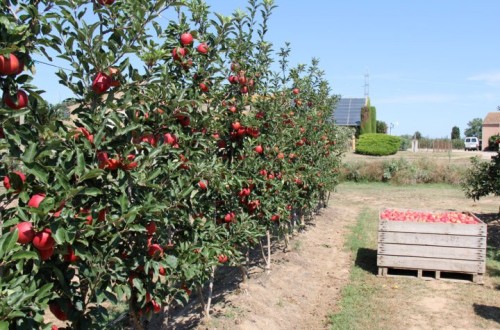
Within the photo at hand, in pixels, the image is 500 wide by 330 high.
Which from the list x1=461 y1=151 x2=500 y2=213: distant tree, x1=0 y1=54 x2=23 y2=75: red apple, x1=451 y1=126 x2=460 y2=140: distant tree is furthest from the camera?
x1=451 y1=126 x2=460 y2=140: distant tree

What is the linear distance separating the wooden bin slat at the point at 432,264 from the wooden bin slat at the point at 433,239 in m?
0.24

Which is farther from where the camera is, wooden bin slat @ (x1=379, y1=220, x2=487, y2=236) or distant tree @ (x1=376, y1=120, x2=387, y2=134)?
distant tree @ (x1=376, y1=120, x2=387, y2=134)

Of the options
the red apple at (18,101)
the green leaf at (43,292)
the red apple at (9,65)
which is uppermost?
the red apple at (9,65)

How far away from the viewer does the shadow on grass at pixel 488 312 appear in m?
5.29

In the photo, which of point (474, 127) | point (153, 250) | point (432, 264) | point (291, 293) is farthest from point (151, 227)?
point (474, 127)

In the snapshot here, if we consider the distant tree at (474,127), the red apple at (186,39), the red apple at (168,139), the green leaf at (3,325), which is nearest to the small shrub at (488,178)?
the red apple at (186,39)

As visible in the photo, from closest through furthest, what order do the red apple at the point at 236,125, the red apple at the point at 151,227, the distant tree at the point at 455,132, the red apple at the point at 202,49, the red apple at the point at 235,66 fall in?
the red apple at the point at 151,227 < the red apple at the point at 202,49 < the red apple at the point at 235,66 < the red apple at the point at 236,125 < the distant tree at the point at 455,132

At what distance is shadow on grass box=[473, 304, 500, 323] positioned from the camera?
17.4 feet

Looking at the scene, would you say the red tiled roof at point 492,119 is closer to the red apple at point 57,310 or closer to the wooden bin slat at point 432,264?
the wooden bin slat at point 432,264

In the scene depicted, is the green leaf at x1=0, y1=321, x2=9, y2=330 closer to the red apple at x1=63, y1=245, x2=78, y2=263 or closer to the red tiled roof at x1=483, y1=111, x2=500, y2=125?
the red apple at x1=63, y1=245, x2=78, y2=263

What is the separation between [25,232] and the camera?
173 centimetres

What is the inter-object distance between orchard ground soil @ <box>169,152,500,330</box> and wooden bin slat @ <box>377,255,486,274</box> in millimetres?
194

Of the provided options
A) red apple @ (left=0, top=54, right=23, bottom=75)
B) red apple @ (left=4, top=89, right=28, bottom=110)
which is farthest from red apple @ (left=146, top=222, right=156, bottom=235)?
red apple @ (left=0, top=54, right=23, bottom=75)

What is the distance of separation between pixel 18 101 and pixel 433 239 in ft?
20.1
